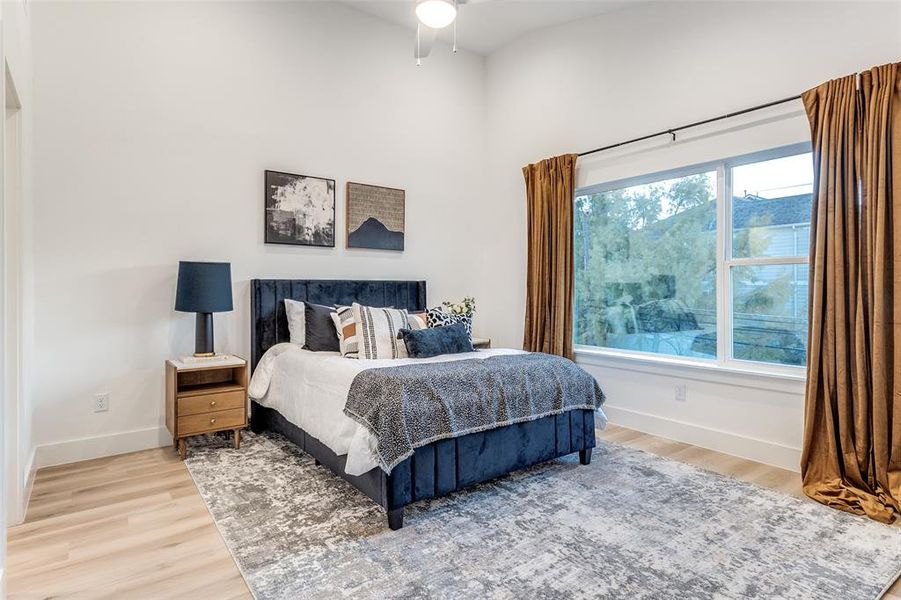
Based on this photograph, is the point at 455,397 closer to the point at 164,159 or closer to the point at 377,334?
the point at 377,334

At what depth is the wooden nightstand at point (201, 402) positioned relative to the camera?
3264 millimetres

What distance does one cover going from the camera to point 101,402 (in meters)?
3.41

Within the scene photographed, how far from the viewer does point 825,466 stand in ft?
9.37

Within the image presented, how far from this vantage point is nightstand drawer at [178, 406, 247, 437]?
3.26 metres

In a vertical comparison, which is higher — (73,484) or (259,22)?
(259,22)

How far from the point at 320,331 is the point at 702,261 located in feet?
9.45

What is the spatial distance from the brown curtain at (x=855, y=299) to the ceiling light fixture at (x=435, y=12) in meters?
2.15

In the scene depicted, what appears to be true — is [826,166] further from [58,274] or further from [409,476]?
[58,274]

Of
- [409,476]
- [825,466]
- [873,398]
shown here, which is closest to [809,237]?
[873,398]

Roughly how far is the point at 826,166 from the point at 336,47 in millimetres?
3762

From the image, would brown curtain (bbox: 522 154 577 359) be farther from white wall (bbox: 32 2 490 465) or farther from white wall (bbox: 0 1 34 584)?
white wall (bbox: 0 1 34 584)

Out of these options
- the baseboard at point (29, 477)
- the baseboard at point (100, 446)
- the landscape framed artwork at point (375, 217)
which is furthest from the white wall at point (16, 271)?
the landscape framed artwork at point (375, 217)

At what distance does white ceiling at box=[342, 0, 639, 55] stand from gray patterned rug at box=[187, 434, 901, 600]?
3.73m

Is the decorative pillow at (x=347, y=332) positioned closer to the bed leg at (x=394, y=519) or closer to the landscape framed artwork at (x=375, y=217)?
the landscape framed artwork at (x=375, y=217)
